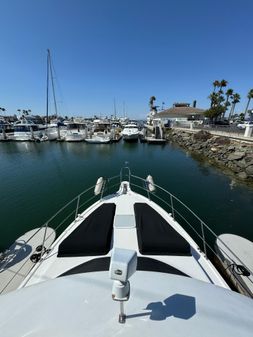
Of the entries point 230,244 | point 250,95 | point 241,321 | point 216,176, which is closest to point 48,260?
point 241,321

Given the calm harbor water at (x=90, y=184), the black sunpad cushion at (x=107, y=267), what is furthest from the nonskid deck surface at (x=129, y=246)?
the calm harbor water at (x=90, y=184)

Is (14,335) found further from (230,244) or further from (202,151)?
(202,151)

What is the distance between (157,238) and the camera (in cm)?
325

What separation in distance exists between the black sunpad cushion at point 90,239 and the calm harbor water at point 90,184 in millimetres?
4065

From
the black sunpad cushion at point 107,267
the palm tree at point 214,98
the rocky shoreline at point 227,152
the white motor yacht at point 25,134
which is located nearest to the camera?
the black sunpad cushion at point 107,267

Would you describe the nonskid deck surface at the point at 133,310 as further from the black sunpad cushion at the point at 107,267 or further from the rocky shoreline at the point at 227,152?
the rocky shoreline at the point at 227,152

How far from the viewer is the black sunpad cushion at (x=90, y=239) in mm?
3047

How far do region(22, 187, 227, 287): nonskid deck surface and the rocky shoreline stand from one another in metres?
11.3

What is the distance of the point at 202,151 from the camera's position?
20.3 meters

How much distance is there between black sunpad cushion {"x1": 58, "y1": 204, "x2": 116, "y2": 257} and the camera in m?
3.05

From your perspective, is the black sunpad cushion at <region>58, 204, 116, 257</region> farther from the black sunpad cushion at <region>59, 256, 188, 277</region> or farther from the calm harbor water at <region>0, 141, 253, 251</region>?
the calm harbor water at <region>0, 141, 253, 251</region>

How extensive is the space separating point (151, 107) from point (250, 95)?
38650mm

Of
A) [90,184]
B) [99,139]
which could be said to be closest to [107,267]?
[90,184]

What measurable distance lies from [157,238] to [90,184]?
8.54m
